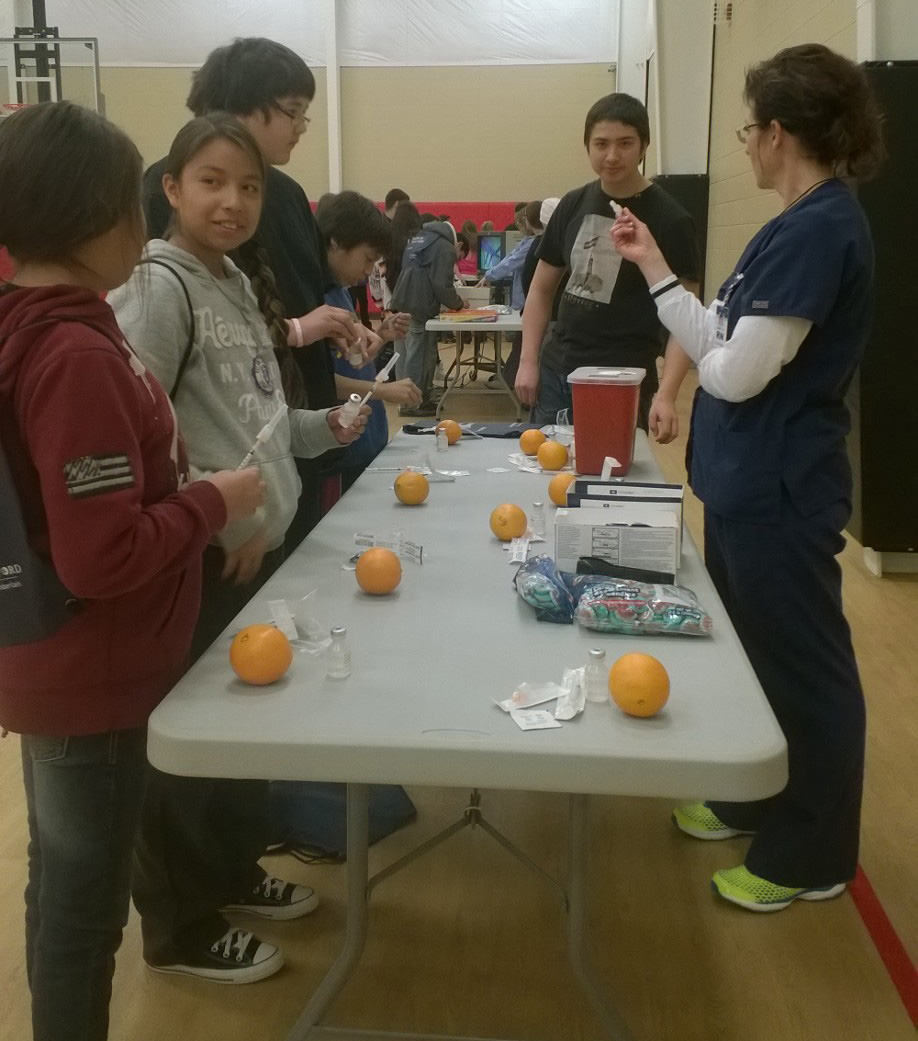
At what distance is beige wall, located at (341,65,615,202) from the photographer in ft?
37.0

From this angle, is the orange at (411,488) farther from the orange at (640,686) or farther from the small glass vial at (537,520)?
the orange at (640,686)

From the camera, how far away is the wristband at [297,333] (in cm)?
184

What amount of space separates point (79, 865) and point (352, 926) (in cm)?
44

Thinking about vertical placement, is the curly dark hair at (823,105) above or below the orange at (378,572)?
above

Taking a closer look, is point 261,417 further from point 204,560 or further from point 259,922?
point 259,922

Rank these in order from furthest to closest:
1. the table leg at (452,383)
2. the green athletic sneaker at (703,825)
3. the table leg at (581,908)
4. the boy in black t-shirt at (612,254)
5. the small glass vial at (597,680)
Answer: the table leg at (452,383), the boy in black t-shirt at (612,254), the green athletic sneaker at (703,825), the table leg at (581,908), the small glass vial at (597,680)

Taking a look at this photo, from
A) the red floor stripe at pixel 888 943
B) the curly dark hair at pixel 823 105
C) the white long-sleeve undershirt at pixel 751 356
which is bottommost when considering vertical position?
the red floor stripe at pixel 888 943

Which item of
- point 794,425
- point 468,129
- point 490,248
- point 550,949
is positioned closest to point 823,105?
point 794,425

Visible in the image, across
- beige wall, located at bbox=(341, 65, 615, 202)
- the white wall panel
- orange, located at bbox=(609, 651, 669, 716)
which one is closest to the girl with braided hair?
orange, located at bbox=(609, 651, 669, 716)

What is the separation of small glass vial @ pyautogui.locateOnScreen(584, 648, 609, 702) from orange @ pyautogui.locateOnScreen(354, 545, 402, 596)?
0.38 metres

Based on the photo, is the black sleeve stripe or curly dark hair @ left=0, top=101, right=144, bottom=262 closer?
curly dark hair @ left=0, top=101, right=144, bottom=262

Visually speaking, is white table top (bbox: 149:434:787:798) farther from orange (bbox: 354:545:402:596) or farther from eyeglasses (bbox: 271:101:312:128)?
eyeglasses (bbox: 271:101:312:128)

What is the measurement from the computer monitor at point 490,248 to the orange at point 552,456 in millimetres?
6573

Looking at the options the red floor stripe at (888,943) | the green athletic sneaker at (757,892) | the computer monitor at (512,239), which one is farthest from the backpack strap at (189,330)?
the computer monitor at (512,239)
